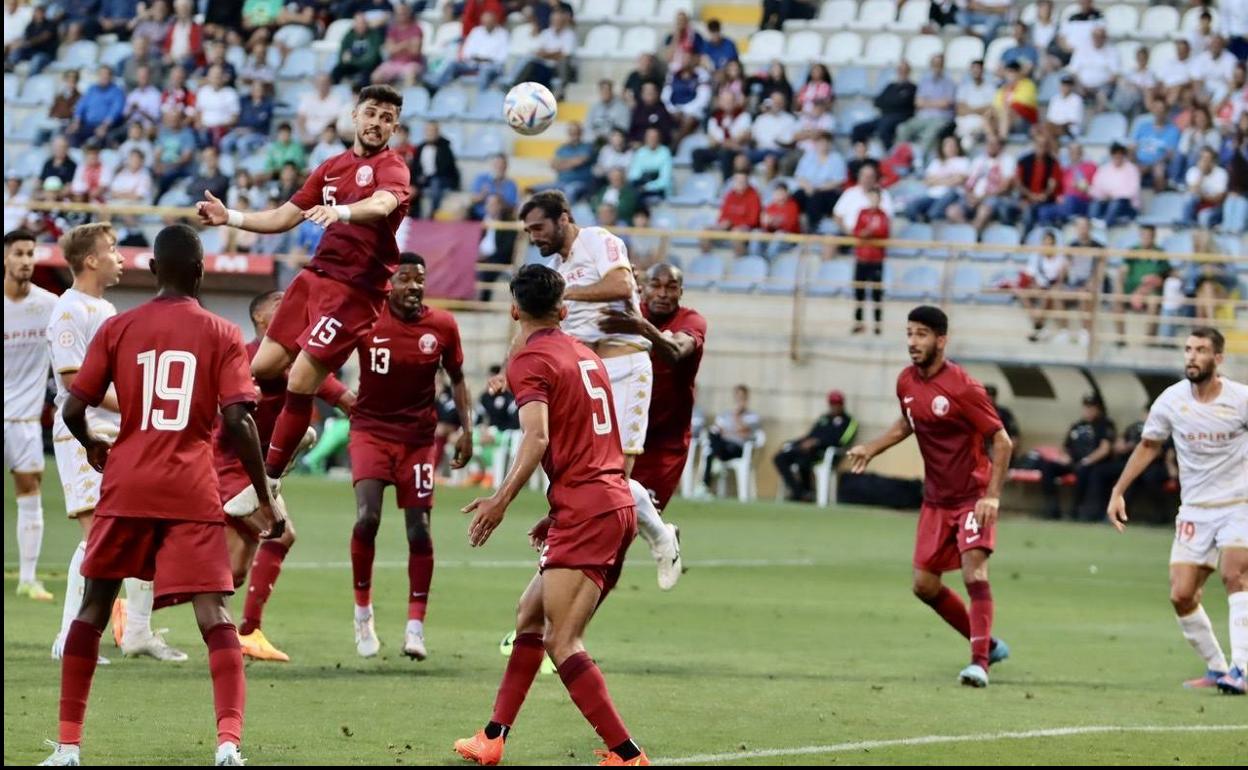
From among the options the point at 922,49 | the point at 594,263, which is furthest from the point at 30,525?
the point at 922,49

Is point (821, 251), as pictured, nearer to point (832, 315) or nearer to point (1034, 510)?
point (832, 315)

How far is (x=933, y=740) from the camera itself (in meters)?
9.58

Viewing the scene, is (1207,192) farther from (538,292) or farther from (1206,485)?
(538,292)

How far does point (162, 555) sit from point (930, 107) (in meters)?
22.4

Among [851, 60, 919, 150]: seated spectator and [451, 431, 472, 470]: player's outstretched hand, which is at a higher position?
[851, 60, 919, 150]: seated spectator

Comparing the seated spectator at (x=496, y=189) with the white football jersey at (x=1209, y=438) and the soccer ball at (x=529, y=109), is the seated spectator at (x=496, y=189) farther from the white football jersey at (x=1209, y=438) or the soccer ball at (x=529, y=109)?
the white football jersey at (x=1209, y=438)

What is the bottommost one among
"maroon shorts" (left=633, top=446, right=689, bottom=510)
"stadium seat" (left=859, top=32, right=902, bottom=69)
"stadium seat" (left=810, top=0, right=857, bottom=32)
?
"maroon shorts" (left=633, top=446, right=689, bottom=510)

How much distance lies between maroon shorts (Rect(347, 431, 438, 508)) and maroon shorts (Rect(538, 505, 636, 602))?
4.14m

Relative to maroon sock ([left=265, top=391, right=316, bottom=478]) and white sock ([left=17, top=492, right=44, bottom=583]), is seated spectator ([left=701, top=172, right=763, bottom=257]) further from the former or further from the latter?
maroon sock ([left=265, top=391, right=316, bottom=478])

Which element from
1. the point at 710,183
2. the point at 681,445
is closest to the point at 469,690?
the point at 681,445

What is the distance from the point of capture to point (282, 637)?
13078 millimetres

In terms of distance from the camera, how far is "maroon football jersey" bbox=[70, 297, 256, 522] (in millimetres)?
7980

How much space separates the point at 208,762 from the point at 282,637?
486 cm

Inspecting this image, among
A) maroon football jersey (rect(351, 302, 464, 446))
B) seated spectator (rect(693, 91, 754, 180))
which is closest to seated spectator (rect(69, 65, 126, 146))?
seated spectator (rect(693, 91, 754, 180))
